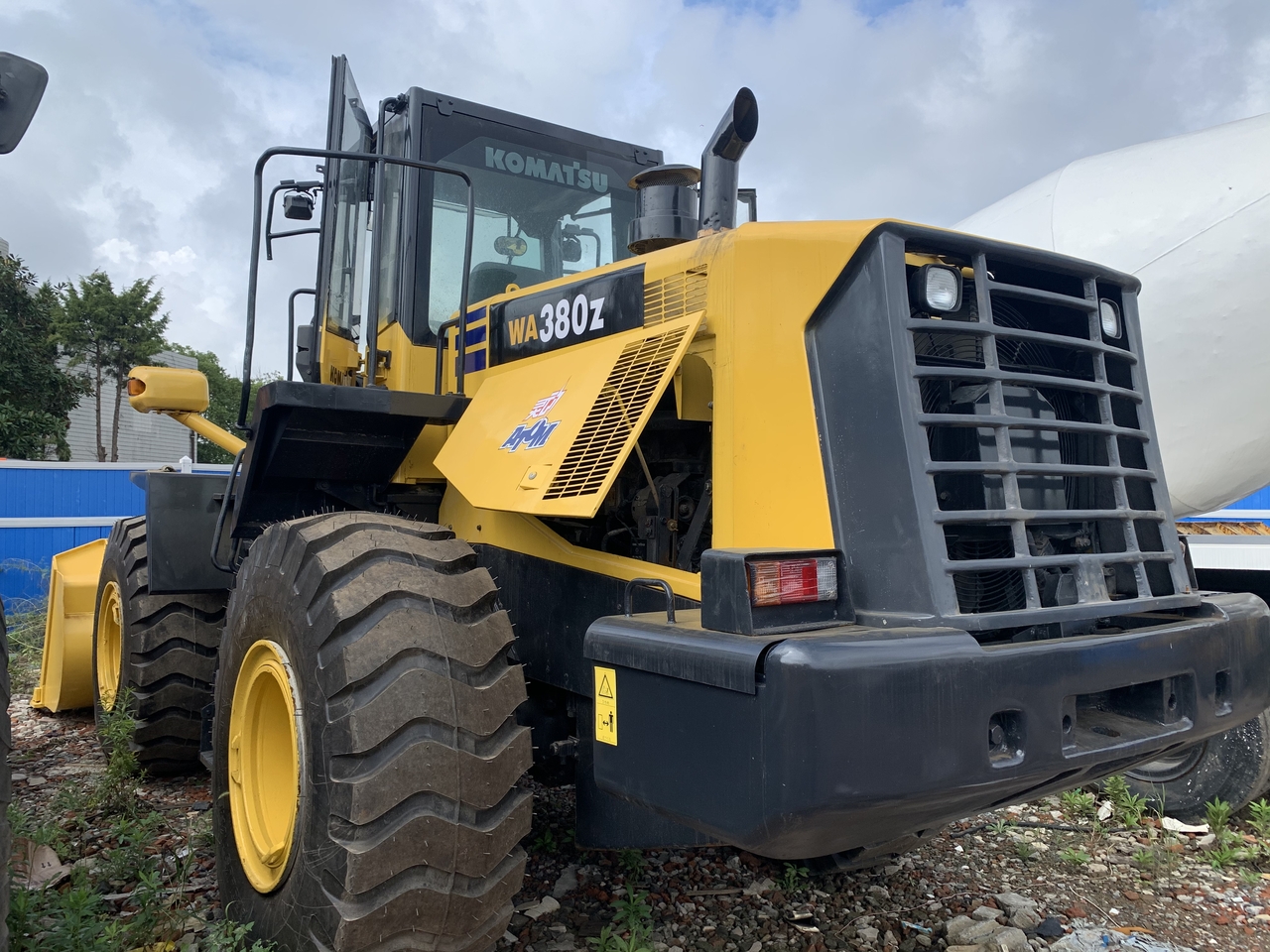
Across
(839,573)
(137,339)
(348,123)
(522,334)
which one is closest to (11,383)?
(137,339)

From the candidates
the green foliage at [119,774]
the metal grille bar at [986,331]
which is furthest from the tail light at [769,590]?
the green foliage at [119,774]

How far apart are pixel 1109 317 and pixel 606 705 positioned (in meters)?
A: 1.86

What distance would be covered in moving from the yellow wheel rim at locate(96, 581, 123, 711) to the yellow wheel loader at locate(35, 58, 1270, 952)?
2.75m

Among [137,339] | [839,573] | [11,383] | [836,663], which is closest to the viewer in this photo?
[836,663]

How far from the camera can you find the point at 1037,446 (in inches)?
103

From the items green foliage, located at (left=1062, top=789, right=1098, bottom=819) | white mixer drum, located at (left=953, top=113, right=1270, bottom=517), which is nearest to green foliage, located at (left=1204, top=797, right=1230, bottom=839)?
green foliage, located at (left=1062, top=789, right=1098, bottom=819)

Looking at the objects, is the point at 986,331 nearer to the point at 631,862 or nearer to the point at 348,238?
the point at 631,862

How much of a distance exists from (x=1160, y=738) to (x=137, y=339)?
29231mm

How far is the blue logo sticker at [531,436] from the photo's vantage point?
280cm

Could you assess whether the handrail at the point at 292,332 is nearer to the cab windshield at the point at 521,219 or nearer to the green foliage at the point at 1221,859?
the cab windshield at the point at 521,219

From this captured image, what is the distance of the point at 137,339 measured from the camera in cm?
2691

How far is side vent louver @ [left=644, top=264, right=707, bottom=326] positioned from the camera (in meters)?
2.73

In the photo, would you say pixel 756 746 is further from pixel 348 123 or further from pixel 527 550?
pixel 348 123

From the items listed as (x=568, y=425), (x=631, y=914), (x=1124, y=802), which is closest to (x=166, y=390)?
(x=568, y=425)
